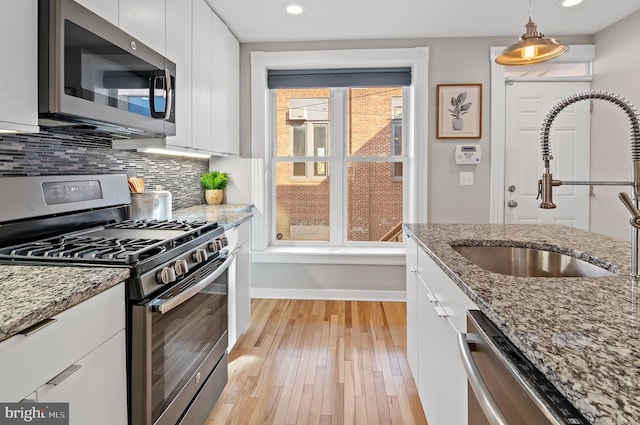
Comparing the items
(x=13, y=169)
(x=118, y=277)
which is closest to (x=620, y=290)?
(x=118, y=277)

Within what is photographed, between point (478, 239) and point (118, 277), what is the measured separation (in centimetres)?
140

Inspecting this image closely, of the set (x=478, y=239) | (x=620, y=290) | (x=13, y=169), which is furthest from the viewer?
(x=478, y=239)

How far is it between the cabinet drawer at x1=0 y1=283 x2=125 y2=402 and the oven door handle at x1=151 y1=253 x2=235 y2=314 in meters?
0.11

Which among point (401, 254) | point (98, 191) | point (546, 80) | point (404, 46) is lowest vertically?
point (401, 254)

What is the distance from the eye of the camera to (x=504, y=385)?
29.1 inches

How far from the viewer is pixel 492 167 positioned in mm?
3488

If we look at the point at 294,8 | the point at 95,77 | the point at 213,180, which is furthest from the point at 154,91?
the point at 213,180

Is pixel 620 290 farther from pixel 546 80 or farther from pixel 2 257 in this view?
pixel 546 80

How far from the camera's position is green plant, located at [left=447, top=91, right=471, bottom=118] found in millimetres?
3465

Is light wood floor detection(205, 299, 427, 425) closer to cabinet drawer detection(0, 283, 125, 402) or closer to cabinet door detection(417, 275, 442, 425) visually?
cabinet door detection(417, 275, 442, 425)

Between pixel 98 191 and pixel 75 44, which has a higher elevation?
pixel 75 44

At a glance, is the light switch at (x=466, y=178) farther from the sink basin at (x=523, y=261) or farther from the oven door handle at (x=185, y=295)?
the oven door handle at (x=185, y=295)

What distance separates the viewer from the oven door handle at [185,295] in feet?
4.04

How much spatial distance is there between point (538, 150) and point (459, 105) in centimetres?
84
